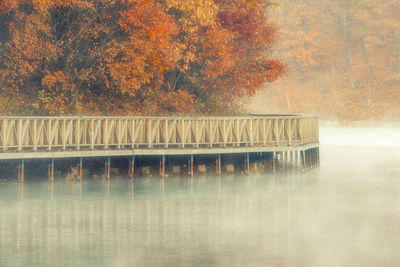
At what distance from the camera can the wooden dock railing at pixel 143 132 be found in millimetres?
29172

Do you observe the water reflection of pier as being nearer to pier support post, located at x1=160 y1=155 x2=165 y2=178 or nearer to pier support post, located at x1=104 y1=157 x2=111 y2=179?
pier support post, located at x1=104 y1=157 x2=111 y2=179

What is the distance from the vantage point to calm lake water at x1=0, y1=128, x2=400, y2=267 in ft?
51.5

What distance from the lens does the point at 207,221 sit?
20.3 meters

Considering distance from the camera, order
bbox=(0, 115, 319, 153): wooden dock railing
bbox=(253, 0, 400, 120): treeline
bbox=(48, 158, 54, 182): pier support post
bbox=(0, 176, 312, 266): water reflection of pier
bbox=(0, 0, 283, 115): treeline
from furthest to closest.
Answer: bbox=(253, 0, 400, 120): treeline < bbox=(0, 0, 283, 115): treeline < bbox=(48, 158, 54, 182): pier support post < bbox=(0, 115, 319, 153): wooden dock railing < bbox=(0, 176, 312, 266): water reflection of pier

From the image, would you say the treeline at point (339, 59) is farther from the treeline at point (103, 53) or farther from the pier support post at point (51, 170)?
the pier support post at point (51, 170)

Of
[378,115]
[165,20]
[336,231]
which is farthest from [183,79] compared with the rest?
[378,115]

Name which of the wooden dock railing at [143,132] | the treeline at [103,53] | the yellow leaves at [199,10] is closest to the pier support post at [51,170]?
the wooden dock railing at [143,132]

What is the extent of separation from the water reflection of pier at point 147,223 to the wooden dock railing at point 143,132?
2.06 m

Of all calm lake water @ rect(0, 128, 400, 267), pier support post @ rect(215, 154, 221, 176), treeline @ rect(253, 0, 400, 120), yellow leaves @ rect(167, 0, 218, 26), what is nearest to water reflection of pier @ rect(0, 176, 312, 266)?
calm lake water @ rect(0, 128, 400, 267)

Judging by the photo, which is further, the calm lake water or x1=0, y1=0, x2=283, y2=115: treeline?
x1=0, y1=0, x2=283, y2=115: treeline

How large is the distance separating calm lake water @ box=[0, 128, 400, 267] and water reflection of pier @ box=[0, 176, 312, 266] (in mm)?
21

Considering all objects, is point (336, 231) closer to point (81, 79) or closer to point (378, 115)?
point (81, 79)

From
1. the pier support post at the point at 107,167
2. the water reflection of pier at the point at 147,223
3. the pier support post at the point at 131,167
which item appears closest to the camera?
the water reflection of pier at the point at 147,223

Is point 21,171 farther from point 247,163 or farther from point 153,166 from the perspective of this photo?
point 247,163
